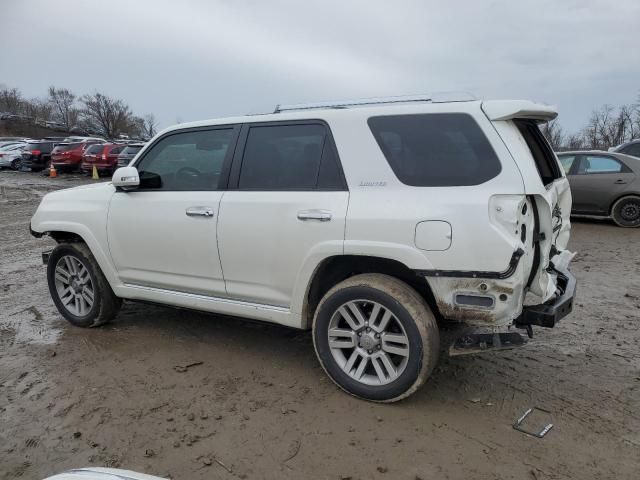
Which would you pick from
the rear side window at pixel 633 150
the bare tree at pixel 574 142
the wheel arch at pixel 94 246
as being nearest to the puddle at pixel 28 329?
the wheel arch at pixel 94 246

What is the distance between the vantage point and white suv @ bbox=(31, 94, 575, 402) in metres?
2.96

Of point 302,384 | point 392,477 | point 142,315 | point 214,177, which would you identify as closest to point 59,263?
point 142,315

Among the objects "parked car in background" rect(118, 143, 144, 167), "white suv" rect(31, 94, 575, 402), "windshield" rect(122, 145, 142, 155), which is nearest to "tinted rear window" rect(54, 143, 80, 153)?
"parked car in background" rect(118, 143, 144, 167)

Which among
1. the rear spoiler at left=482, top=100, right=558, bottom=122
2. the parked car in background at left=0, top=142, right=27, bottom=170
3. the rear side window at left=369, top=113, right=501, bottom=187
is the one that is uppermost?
the rear spoiler at left=482, top=100, right=558, bottom=122

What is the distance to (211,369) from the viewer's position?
3887 mm

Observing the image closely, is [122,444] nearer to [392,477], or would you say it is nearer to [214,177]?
[392,477]

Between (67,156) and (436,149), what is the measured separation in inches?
1020

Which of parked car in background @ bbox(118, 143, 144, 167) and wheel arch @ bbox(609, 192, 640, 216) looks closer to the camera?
wheel arch @ bbox(609, 192, 640, 216)

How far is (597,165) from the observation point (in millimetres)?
10180

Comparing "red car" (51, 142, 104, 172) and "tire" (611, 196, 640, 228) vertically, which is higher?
"tire" (611, 196, 640, 228)

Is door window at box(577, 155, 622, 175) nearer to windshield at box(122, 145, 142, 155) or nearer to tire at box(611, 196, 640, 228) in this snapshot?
tire at box(611, 196, 640, 228)

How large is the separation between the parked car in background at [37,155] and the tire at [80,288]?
2634cm

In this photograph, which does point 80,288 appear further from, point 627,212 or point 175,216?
point 627,212

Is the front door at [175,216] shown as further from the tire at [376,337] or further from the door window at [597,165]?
the door window at [597,165]
